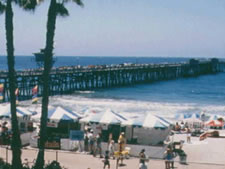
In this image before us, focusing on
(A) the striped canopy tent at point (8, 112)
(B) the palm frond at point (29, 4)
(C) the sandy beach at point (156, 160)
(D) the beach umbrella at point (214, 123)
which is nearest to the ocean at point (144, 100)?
(D) the beach umbrella at point (214, 123)

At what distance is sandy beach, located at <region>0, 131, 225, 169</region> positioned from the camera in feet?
47.8

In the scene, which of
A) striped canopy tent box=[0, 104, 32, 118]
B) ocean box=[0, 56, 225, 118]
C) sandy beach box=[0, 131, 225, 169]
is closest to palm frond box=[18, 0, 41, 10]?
sandy beach box=[0, 131, 225, 169]

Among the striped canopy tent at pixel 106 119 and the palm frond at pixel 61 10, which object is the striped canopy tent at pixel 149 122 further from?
the palm frond at pixel 61 10

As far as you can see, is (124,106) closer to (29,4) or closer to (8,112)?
(8,112)

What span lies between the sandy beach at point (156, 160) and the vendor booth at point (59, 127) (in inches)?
27.6

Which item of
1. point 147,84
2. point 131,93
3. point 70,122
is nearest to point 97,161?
point 70,122

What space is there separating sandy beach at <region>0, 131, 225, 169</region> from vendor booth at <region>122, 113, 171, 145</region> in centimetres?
137

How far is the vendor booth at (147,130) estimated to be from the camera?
17.8 meters

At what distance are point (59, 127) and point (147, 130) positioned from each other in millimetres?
4189

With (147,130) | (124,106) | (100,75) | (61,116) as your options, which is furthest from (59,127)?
(100,75)

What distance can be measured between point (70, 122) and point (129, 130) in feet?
8.96

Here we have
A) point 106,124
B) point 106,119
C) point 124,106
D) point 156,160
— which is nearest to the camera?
point 156,160

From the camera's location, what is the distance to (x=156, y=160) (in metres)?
15.1

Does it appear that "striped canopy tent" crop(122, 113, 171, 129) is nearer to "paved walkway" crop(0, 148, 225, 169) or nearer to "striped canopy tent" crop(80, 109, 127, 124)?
"striped canopy tent" crop(80, 109, 127, 124)
